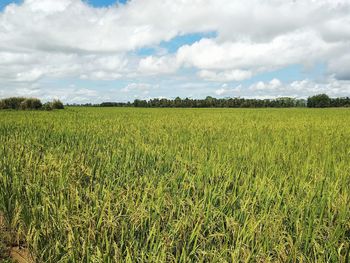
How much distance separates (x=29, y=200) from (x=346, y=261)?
9.24 feet

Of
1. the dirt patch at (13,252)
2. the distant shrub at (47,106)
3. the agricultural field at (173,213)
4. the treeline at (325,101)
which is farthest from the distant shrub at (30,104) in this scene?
the treeline at (325,101)

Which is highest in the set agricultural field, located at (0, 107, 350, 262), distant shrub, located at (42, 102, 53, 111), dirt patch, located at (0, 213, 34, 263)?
distant shrub, located at (42, 102, 53, 111)

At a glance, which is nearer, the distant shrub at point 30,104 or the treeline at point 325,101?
the distant shrub at point 30,104

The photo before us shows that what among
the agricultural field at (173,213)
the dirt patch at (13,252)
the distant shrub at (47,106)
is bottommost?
the dirt patch at (13,252)

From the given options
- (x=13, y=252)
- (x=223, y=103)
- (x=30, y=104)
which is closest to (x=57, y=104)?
(x=30, y=104)

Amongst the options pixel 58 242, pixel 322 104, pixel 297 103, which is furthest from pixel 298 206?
pixel 297 103

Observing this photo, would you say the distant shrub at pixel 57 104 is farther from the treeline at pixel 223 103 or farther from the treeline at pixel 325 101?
the treeline at pixel 325 101

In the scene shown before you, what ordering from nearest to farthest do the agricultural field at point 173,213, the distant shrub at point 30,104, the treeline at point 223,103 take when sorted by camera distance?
the agricultural field at point 173,213 < the distant shrub at point 30,104 < the treeline at point 223,103

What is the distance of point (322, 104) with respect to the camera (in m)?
84.4

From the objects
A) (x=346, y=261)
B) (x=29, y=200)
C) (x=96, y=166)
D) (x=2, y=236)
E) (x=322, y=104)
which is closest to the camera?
(x=346, y=261)

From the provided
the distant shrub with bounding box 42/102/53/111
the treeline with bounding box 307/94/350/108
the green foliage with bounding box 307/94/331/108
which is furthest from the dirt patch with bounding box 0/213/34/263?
the green foliage with bounding box 307/94/331/108

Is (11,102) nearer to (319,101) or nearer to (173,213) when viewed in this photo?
(173,213)

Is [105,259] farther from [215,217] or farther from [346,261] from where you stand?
[346,261]

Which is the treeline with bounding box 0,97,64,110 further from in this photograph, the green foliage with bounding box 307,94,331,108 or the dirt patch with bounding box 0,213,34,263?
the green foliage with bounding box 307,94,331,108
